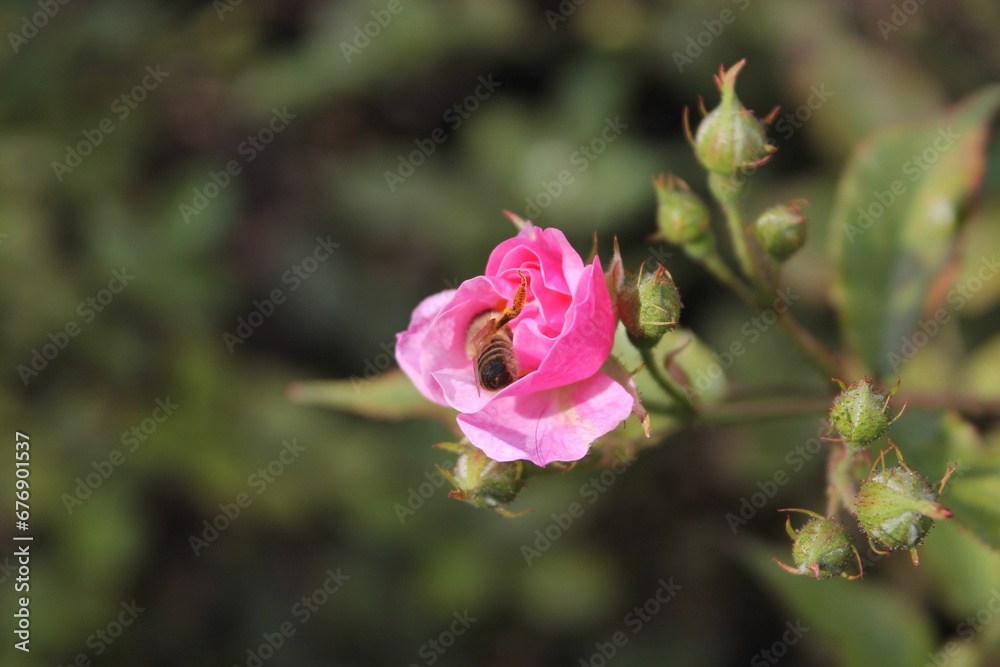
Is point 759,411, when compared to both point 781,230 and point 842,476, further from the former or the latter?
point 781,230

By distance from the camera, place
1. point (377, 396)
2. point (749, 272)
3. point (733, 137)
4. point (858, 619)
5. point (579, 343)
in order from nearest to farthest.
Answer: point (579, 343) → point (733, 137) → point (749, 272) → point (377, 396) → point (858, 619)

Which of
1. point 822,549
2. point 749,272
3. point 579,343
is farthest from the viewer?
point 749,272

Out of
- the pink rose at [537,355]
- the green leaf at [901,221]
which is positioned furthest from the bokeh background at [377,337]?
the pink rose at [537,355]

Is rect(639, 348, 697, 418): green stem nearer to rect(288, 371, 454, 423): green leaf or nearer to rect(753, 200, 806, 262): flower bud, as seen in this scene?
rect(753, 200, 806, 262): flower bud

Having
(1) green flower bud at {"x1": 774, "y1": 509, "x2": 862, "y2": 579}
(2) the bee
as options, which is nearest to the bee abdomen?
(2) the bee

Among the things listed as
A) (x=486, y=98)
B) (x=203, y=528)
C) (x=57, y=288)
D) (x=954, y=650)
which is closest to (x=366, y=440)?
(x=203, y=528)

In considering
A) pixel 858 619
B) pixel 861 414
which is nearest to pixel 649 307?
pixel 861 414
